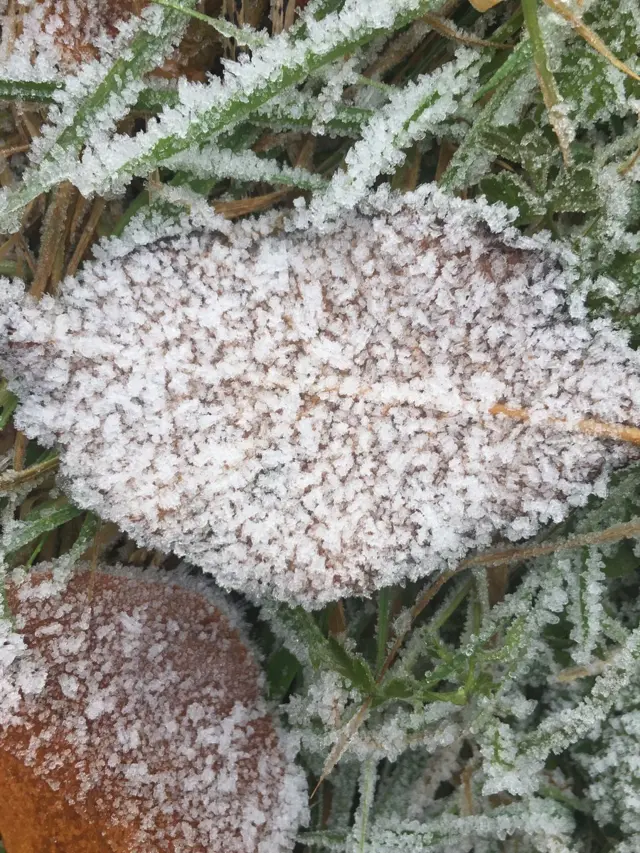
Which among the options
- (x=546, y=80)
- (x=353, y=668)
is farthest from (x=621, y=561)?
(x=546, y=80)

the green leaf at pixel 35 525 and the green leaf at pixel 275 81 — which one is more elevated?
the green leaf at pixel 275 81

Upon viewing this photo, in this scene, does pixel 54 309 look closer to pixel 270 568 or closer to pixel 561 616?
pixel 270 568

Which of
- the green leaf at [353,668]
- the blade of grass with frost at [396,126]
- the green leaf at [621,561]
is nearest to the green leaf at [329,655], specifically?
the green leaf at [353,668]

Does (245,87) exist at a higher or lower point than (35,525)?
higher

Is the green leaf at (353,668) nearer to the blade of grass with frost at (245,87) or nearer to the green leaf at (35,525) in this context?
the green leaf at (35,525)

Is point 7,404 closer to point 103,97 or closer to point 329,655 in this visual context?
point 103,97

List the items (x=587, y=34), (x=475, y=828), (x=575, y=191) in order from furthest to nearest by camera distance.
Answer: (x=475, y=828) < (x=575, y=191) < (x=587, y=34)
